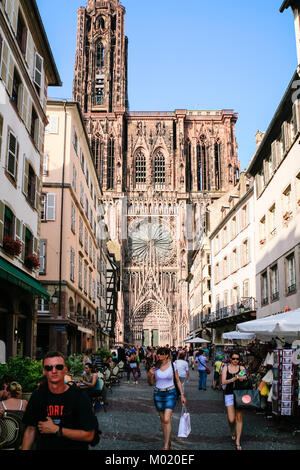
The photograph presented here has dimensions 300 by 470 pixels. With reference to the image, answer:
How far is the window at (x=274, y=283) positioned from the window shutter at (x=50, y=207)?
9645mm

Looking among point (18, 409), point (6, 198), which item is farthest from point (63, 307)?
point (18, 409)

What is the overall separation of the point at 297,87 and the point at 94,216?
2060 centimetres

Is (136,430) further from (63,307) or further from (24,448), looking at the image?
(63,307)

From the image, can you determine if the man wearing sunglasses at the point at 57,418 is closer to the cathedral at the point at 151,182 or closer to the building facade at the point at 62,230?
the building facade at the point at 62,230

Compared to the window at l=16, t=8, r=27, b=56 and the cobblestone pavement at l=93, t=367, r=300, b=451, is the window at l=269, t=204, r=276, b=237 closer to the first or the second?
the cobblestone pavement at l=93, t=367, r=300, b=451

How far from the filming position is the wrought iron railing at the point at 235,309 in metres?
26.6

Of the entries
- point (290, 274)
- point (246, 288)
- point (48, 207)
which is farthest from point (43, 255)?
point (246, 288)

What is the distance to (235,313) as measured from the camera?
30219mm

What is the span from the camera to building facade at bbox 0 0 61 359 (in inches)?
523

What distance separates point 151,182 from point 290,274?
5154 centimetres

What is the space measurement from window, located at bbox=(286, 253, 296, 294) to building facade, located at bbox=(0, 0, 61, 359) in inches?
341

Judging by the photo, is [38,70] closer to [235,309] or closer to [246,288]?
[246,288]

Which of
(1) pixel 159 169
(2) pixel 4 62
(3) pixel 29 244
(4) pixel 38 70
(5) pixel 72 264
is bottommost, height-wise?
(3) pixel 29 244

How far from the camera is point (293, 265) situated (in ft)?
61.4
